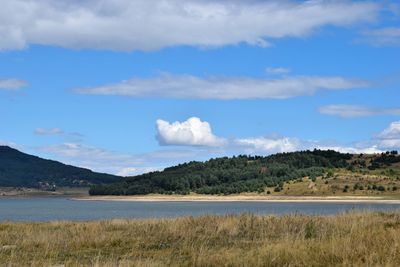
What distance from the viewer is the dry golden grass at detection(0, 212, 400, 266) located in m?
13.5

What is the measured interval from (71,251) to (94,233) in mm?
4364

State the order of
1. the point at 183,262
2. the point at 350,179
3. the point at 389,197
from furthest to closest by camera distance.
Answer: the point at 350,179 → the point at 389,197 → the point at 183,262

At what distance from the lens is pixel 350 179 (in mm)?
171125

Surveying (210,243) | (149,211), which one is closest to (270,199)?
(149,211)

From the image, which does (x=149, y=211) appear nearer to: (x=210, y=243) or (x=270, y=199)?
(x=210, y=243)

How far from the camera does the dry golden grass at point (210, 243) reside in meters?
13.5

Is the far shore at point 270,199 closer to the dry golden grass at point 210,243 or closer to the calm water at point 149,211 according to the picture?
the calm water at point 149,211

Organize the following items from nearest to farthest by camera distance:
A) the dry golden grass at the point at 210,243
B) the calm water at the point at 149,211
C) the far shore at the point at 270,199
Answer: the dry golden grass at the point at 210,243
the calm water at the point at 149,211
the far shore at the point at 270,199

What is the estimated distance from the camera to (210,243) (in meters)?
18.8

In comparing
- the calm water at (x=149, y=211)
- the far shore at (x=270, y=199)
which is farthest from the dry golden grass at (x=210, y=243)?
the far shore at (x=270, y=199)

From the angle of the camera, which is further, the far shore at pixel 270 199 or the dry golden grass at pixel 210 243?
the far shore at pixel 270 199

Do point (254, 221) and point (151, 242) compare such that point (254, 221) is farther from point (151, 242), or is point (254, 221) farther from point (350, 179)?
point (350, 179)

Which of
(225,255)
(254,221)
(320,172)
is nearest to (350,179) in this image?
(320,172)

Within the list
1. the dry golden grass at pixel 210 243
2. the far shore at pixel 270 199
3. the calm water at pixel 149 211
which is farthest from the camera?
the far shore at pixel 270 199
